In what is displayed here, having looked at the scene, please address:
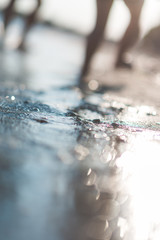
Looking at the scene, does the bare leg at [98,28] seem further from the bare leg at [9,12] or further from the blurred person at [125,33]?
the bare leg at [9,12]

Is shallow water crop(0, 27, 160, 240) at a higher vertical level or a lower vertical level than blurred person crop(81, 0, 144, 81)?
lower

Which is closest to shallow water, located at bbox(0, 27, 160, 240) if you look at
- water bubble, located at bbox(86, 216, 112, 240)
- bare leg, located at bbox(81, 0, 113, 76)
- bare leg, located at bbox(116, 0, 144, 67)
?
water bubble, located at bbox(86, 216, 112, 240)

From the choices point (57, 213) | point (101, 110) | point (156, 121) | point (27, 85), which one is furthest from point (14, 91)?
point (57, 213)

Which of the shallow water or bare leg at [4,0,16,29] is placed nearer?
the shallow water

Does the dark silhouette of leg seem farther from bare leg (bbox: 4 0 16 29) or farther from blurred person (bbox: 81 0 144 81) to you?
blurred person (bbox: 81 0 144 81)

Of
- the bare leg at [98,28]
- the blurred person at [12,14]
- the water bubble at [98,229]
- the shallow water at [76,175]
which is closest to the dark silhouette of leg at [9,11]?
the blurred person at [12,14]

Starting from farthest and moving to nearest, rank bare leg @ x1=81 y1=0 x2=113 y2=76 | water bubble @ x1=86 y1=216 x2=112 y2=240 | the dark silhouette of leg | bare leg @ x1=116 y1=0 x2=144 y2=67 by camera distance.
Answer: the dark silhouette of leg → bare leg @ x1=116 y1=0 x2=144 y2=67 → bare leg @ x1=81 y1=0 x2=113 y2=76 → water bubble @ x1=86 y1=216 x2=112 y2=240
